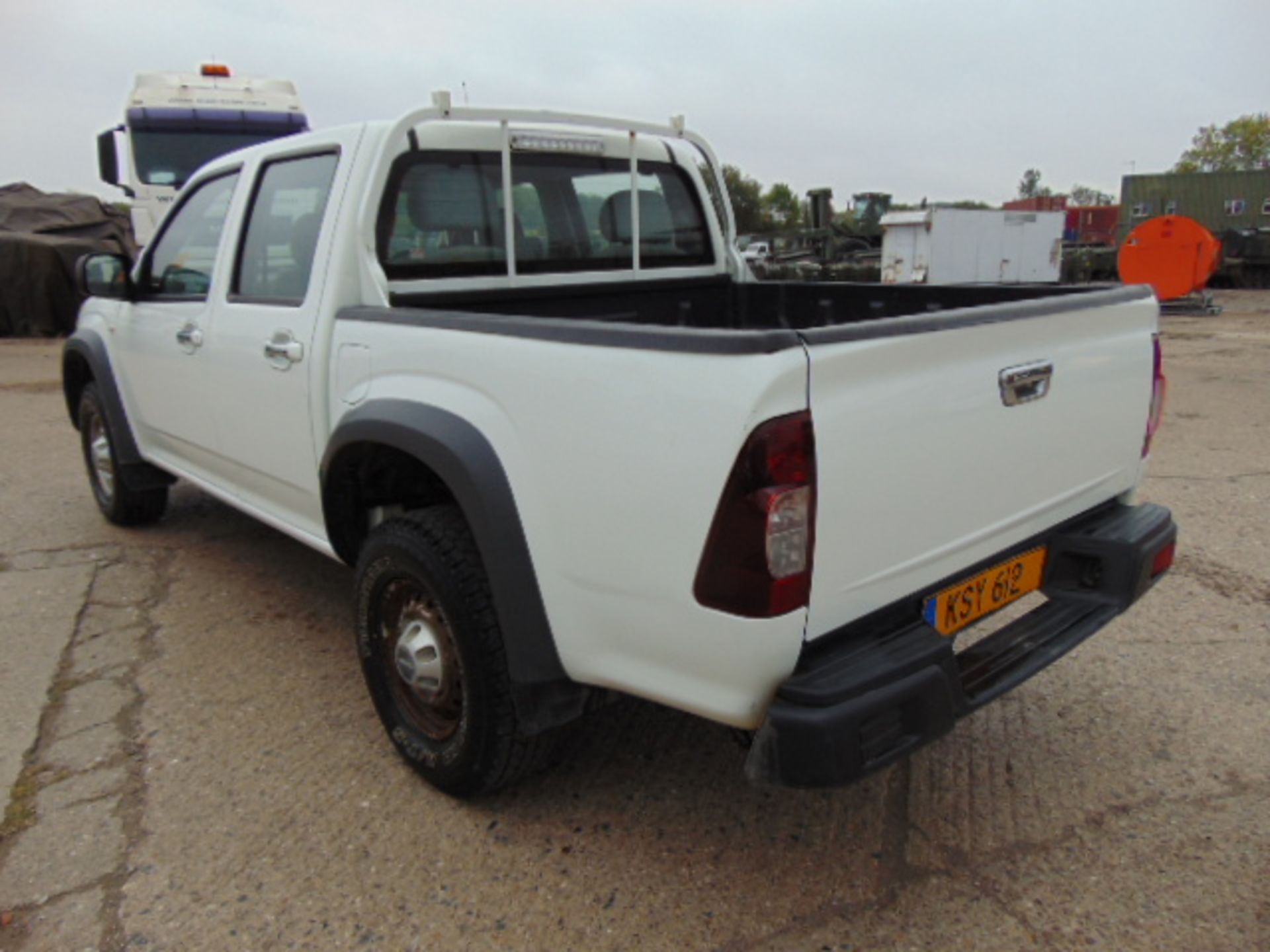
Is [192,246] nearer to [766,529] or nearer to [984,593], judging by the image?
[766,529]

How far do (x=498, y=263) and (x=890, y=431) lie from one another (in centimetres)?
190

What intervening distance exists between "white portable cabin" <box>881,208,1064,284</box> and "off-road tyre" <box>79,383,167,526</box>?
44.8 feet

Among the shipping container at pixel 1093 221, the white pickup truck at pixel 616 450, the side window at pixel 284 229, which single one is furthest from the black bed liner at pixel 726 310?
the shipping container at pixel 1093 221

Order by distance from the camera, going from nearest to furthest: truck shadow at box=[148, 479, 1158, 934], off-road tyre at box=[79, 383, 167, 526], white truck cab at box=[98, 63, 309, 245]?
truck shadow at box=[148, 479, 1158, 934] < off-road tyre at box=[79, 383, 167, 526] < white truck cab at box=[98, 63, 309, 245]

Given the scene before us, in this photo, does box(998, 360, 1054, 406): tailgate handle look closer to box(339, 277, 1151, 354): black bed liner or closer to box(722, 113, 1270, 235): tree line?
box(339, 277, 1151, 354): black bed liner

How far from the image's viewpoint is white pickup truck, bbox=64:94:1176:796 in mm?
1854

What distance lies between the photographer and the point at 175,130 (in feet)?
38.0

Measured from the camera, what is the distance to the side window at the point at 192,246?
3.71m

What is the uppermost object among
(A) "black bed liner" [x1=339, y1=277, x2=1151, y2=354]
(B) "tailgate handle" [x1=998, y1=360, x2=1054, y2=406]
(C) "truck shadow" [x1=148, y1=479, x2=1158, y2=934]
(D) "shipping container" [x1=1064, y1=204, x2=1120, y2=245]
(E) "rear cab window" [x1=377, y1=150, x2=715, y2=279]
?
(D) "shipping container" [x1=1064, y1=204, x2=1120, y2=245]

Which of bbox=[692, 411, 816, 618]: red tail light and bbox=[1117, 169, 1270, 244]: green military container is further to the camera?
bbox=[1117, 169, 1270, 244]: green military container

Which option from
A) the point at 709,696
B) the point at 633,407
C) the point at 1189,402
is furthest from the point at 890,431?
the point at 1189,402

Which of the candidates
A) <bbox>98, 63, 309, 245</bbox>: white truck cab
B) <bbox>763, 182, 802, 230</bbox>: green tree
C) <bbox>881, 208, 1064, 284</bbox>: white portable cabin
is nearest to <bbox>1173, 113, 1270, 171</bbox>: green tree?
<bbox>763, 182, 802, 230</bbox>: green tree

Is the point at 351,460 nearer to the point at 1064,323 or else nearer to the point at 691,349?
the point at 691,349

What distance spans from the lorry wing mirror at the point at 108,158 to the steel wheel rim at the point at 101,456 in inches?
334
